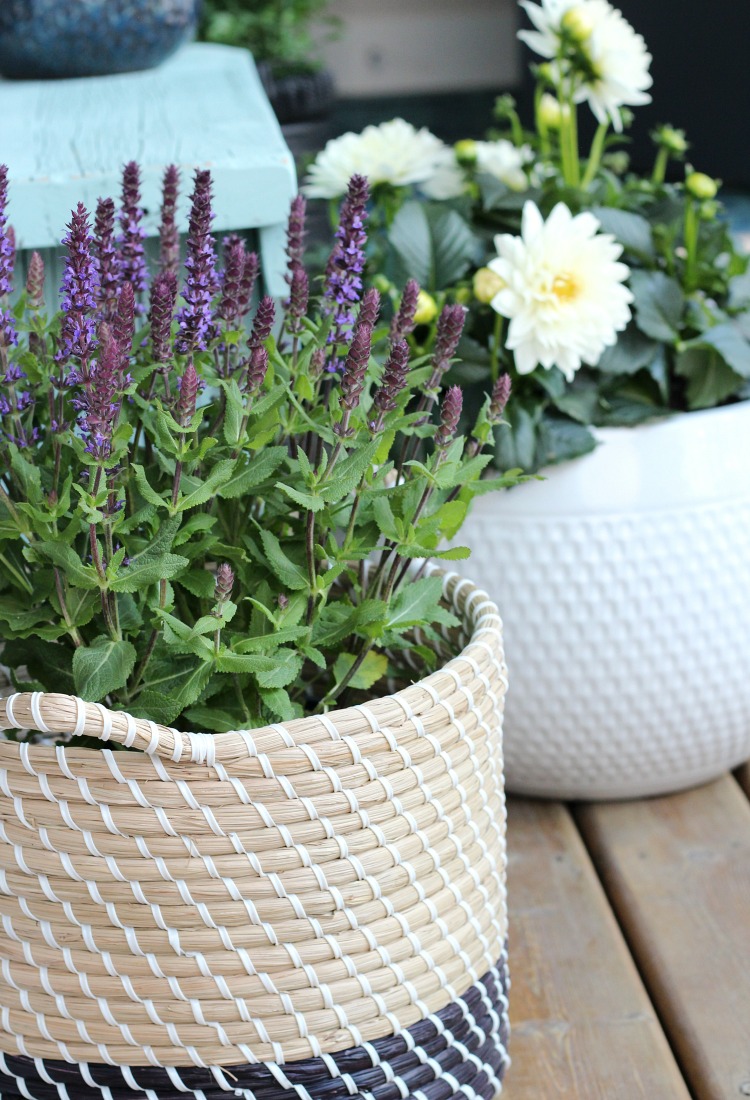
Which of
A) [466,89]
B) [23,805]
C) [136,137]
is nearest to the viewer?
[23,805]

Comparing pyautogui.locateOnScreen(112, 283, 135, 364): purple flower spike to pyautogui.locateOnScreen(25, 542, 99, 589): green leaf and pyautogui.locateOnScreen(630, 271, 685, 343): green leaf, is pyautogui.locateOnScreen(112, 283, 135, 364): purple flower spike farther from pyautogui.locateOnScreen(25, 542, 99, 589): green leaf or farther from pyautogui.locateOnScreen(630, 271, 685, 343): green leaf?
pyautogui.locateOnScreen(630, 271, 685, 343): green leaf

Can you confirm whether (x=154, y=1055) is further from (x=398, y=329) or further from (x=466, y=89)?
(x=466, y=89)

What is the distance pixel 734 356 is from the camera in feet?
3.74

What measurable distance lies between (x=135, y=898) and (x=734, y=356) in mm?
747

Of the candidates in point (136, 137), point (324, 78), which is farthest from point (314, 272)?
point (324, 78)

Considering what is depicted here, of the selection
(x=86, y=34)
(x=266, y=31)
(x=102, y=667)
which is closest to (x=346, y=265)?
(x=102, y=667)

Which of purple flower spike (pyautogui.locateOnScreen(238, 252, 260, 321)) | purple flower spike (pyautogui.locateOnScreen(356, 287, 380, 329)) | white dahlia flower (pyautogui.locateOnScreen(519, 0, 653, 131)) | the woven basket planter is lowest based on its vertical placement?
the woven basket planter

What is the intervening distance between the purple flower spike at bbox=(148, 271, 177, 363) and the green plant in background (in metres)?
2.53

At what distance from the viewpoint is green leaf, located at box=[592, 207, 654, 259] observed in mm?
1170

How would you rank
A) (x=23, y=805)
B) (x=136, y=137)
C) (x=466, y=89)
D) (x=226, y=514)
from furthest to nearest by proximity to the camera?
(x=466, y=89), (x=136, y=137), (x=226, y=514), (x=23, y=805)

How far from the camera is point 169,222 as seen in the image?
2.45 ft

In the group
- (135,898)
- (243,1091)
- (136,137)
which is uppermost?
(136,137)

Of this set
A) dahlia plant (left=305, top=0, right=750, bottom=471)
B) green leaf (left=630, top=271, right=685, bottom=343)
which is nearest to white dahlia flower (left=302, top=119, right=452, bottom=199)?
dahlia plant (left=305, top=0, right=750, bottom=471)

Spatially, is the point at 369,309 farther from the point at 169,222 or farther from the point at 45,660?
the point at 45,660
